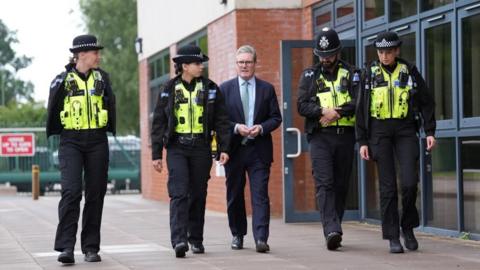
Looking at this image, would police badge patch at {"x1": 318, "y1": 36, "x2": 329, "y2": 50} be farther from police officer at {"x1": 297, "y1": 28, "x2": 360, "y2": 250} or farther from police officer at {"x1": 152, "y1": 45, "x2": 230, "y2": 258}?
police officer at {"x1": 152, "y1": 45, "x2": 230, "y2": 258}

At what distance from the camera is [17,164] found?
35.3 m

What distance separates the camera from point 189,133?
10289 millimetres

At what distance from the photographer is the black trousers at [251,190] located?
1055 centimetres

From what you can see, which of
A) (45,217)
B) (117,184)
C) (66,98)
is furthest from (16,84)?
(66,98)

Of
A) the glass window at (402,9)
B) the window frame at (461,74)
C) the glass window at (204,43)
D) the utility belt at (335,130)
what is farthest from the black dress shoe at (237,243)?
the glass window at (204,43)

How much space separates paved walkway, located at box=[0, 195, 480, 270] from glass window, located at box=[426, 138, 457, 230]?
286 mm

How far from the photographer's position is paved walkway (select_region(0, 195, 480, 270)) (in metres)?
9.46

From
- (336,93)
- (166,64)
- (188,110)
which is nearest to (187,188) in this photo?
(188,110)

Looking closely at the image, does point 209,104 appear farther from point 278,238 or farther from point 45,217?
point 45,217

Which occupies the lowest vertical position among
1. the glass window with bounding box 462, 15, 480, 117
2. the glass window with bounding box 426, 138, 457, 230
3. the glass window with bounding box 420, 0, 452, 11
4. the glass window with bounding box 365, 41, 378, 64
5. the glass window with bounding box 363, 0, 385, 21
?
the glass window with bounding box 426, 138, 457, 230

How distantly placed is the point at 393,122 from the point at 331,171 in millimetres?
761

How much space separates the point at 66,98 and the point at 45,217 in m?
7.75

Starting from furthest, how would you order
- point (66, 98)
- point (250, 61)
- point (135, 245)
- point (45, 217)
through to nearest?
point (45, 217) → point (135, 245) → point (250, 61) → point (66, 98)

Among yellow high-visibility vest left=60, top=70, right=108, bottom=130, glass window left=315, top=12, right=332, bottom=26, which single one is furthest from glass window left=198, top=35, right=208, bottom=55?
yellow high-visibility vest left=60, top=70, right=108, bottom=130
